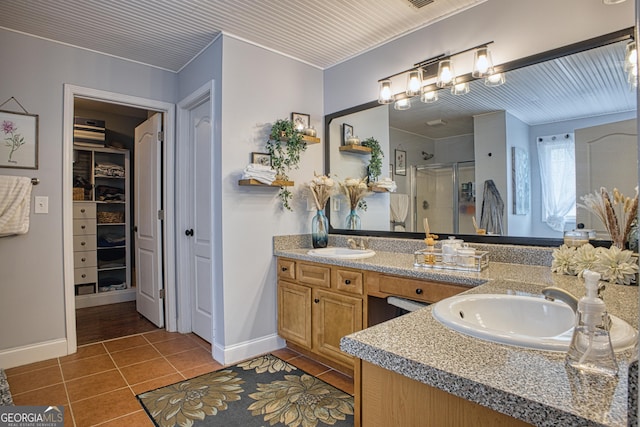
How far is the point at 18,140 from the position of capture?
8.44 feet

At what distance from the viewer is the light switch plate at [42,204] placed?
2645mm

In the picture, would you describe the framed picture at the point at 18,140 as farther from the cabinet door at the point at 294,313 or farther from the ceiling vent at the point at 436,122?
the ceiling vent at the point at 436,122

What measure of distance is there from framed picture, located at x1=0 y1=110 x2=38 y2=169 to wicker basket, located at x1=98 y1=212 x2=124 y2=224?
192 cm

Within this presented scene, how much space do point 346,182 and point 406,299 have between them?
1312 mm

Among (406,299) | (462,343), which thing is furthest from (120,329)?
(462,343)

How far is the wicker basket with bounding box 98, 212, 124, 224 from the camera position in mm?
4414

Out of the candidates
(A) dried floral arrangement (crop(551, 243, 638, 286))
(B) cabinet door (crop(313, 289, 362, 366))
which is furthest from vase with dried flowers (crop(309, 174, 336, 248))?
(A) dried floral arrangement (crop(551, 243, 638, 286))

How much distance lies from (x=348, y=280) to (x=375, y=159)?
1.09m

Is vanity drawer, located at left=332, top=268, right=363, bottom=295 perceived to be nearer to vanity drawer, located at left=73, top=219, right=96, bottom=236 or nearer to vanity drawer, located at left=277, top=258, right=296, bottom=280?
vanity drawer, located at left=277, top=258, right=296, bottom=280

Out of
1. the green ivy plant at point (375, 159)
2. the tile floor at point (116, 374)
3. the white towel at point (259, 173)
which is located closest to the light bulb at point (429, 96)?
the green ivy plant at point (375, 159)

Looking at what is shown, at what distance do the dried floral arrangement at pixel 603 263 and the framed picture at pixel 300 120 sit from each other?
80.5 inches

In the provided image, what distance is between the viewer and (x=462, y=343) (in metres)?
0.81

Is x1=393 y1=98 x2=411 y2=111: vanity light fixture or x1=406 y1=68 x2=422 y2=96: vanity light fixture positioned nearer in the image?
x1=406 y1=68 x2=422 y2=96: vanity light fixture

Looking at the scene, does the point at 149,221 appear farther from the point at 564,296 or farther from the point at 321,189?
the point at 564,296
